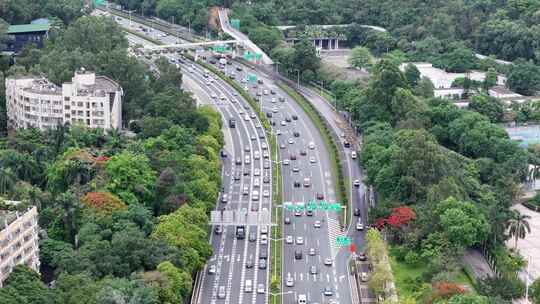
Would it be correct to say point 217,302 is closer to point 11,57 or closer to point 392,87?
point 392,87

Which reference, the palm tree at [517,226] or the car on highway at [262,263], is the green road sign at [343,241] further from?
the palm tree at [517,226]

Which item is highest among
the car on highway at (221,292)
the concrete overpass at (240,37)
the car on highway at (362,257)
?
the concrete overpass at (240,37)

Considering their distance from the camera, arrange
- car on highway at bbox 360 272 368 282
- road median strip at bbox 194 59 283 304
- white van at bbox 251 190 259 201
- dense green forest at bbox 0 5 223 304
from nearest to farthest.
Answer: dense green forest at bbox 0 5 223 304, road median strip at bbox 194 59 283 304, car on highway at bbox 360 272 368 282, white van at bbox 251 190 259 201

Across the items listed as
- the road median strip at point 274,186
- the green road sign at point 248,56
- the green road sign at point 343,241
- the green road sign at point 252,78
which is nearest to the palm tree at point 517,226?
the green road sign at point 343,241

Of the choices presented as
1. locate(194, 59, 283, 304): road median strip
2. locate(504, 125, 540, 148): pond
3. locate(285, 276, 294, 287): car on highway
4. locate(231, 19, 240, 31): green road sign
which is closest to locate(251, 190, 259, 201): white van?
locate(194, 59, 283, 304): road median strip

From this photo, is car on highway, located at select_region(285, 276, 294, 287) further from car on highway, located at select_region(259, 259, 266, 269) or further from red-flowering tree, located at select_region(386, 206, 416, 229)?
red-flowering tree, located at select_region(386, 206, 416, 229)

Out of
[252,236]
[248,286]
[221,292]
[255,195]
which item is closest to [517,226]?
[252,236]
